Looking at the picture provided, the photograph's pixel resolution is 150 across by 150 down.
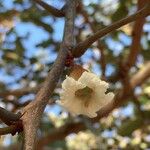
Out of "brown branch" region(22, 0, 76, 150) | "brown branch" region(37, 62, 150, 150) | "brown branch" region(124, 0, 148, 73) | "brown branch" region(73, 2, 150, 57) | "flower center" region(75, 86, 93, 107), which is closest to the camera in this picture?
"brown branch" region(22, 0, 76, 150)

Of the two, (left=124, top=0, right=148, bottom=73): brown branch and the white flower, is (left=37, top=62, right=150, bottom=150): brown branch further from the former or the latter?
the white flower

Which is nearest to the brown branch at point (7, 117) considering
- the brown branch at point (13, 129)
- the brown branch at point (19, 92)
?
the brown branch at point (13, 129)

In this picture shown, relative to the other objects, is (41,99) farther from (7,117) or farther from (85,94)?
(85,94)

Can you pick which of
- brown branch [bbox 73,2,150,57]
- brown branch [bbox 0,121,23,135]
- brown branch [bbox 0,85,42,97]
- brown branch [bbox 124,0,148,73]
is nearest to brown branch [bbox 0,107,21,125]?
brown branch [bbox 0,121,23,135]

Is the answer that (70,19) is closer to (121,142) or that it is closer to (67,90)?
(67,90)

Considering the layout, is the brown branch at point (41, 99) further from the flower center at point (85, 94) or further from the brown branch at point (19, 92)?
the brown branch at point (19, 92)

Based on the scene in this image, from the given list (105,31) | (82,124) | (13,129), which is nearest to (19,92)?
(82,124)

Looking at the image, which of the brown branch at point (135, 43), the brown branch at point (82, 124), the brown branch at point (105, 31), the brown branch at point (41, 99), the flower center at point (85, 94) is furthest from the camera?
the brown branch at point (82, 124)
